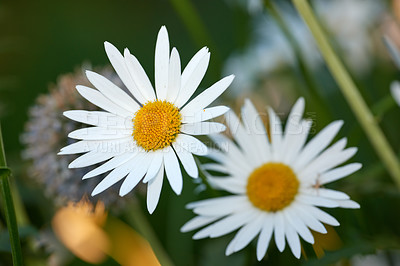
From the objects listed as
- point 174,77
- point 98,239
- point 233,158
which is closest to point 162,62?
point 174,77

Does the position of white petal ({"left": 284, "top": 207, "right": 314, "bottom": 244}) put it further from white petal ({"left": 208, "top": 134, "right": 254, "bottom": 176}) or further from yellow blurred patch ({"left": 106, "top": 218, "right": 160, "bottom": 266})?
yellow blurred patch ({"left": 106, "top": 218, "right": 160, "bottom": 266})

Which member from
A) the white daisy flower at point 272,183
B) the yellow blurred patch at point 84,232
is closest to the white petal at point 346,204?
the white daisy flower at point 272,183

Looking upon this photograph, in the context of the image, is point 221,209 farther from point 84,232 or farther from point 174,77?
point 84,232

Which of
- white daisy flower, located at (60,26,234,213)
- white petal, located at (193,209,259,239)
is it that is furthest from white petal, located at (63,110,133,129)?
white petal, located at (193,209,259,239)

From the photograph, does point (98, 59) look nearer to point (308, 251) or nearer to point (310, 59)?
point (310, 59)

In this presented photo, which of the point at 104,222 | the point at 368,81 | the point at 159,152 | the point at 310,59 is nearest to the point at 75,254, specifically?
the point at 104,222

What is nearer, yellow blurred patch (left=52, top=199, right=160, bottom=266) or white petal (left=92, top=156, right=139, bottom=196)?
white petal (left=92, top=156, right=139, bottom=196)
